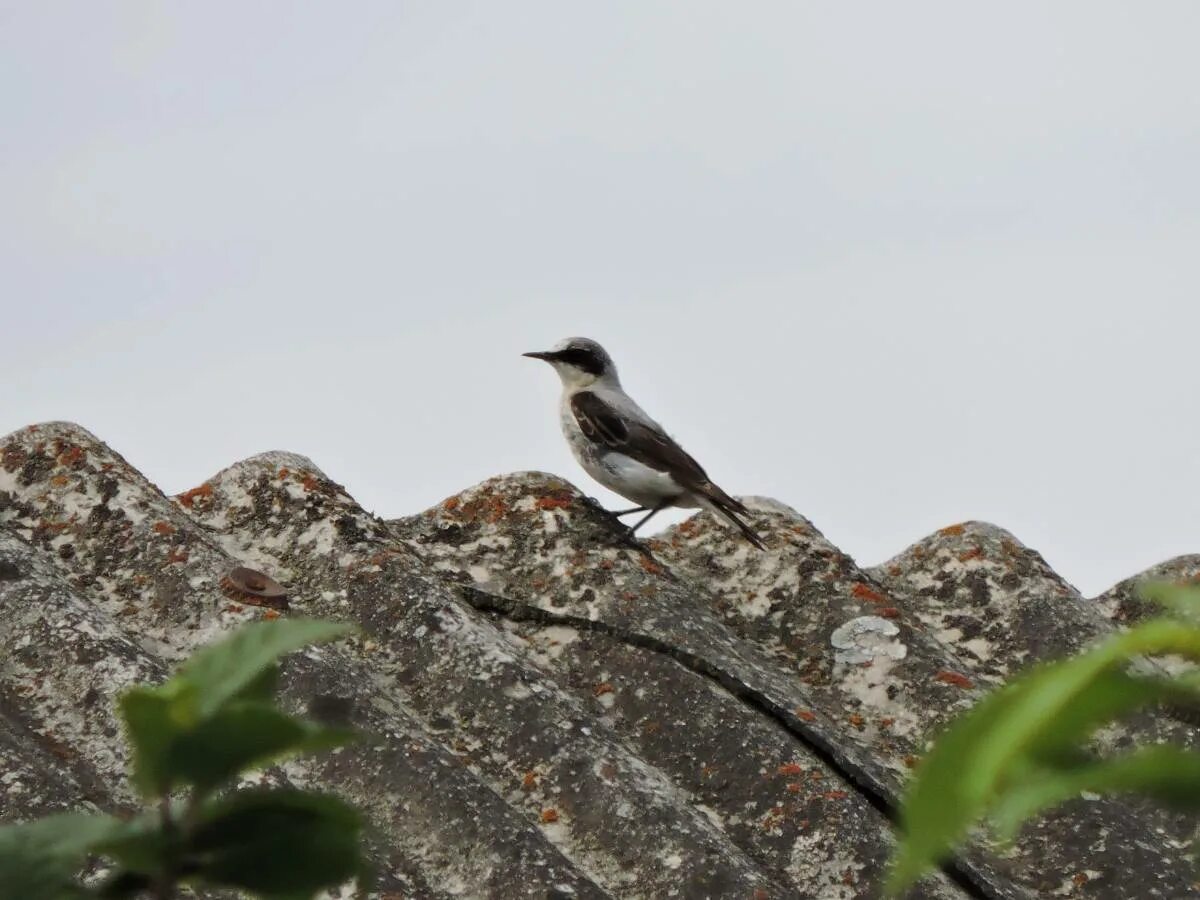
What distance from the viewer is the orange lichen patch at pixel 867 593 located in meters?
4.61

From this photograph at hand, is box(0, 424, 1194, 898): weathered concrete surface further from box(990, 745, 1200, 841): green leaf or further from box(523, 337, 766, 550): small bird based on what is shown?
box(990, 745, 1200, 841): green leaf

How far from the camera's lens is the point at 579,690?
154 inches

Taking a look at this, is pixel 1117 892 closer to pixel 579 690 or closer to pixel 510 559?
pixel 579 690

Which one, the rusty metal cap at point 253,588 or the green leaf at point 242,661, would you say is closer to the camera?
the green leaf at point 242,661

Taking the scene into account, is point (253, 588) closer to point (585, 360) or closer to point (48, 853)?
point (48, 853)

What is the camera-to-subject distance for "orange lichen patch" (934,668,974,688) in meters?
4.27

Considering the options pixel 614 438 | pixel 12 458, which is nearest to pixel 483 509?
pixel 12 458

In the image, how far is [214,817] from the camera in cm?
82

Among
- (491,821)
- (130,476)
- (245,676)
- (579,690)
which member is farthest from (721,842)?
(245,676)

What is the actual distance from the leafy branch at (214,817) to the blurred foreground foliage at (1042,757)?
0.98 feet

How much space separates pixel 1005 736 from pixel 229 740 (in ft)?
1.22

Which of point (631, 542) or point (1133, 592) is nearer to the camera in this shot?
point (631, 542)

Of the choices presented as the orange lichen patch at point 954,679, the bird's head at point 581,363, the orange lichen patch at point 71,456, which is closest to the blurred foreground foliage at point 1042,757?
the orange lichen patch at point 954,679

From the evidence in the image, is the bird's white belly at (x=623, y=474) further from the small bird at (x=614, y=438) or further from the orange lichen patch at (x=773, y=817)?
the orange lichen patch at (x=773, y=817)
